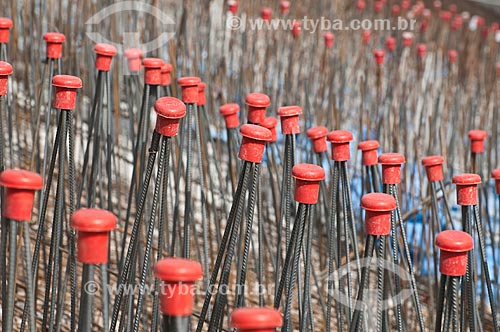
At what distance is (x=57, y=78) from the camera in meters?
1.26

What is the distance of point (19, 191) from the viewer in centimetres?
88

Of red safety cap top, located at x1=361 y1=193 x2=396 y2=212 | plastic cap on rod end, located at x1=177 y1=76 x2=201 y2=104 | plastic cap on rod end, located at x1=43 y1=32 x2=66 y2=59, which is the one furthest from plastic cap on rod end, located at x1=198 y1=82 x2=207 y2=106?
red safety cap top, located at x1=361 y1=193 x2=396 y2=212

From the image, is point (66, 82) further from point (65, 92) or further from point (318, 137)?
point (318, 137)

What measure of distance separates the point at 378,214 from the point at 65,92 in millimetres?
513

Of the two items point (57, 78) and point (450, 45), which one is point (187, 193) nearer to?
point (57, 78)

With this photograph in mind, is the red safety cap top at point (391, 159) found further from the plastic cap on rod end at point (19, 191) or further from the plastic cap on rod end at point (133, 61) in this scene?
the plastic cap on rod end at point (133, 61)

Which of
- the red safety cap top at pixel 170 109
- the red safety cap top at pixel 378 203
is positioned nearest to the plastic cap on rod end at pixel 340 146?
the red safety cap top at pixel 378 203

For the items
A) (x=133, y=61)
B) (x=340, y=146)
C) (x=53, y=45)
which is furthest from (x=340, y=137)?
(x=133, y=61)

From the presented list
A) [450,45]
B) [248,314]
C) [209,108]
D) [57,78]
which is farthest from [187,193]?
[450,45]

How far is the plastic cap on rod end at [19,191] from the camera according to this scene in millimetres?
874

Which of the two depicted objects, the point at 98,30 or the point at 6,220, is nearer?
the point at 6,220

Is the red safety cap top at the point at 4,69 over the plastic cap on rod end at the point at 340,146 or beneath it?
over

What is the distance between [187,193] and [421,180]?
1161 mm

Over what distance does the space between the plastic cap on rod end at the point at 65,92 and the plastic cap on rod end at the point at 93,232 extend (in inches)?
14.6
